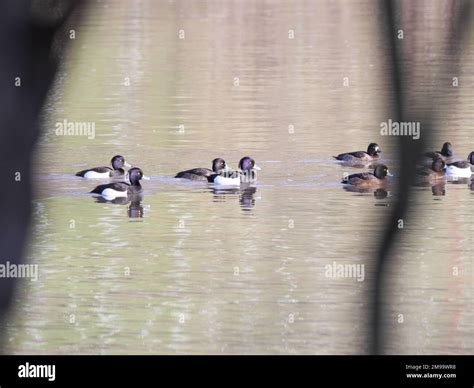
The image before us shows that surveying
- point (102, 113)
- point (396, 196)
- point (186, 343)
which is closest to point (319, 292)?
point (186, 343)

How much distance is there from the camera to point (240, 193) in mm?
20031

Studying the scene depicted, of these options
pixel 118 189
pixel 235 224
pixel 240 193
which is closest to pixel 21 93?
pixel 235 224

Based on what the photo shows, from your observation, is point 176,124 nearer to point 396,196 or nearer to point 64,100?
point 64,100

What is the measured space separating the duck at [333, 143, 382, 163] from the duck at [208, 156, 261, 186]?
201 cm

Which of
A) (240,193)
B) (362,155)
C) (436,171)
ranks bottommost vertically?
(240,193)

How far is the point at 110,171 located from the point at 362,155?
435 centimetres

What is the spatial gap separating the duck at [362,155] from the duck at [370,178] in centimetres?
73

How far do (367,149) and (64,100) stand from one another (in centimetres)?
769

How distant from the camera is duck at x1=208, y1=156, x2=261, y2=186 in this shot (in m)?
20.5

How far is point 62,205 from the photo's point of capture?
18516 mm

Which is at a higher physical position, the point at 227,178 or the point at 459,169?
the point at 459,169

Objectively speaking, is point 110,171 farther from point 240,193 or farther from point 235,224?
point 235,224
